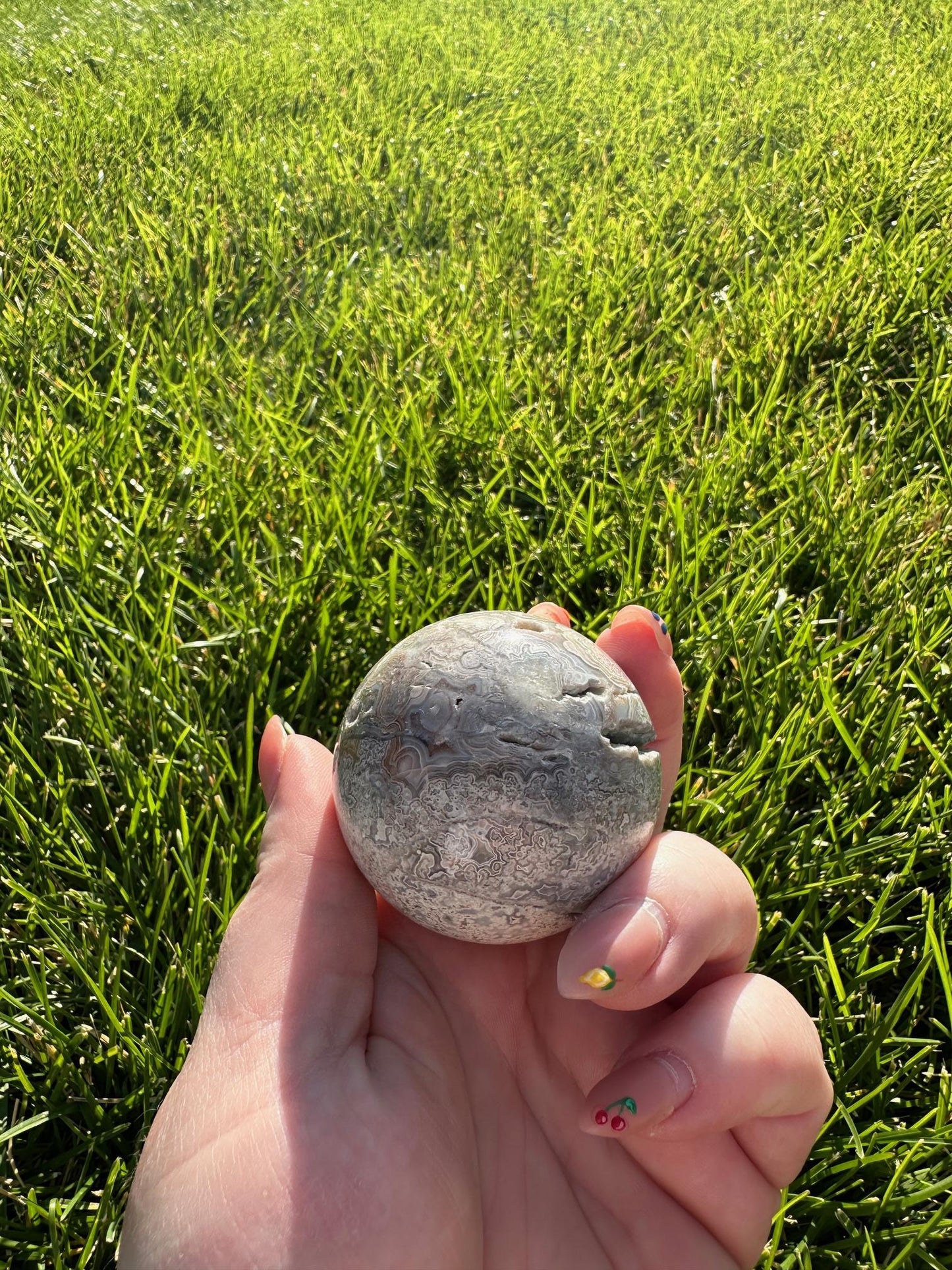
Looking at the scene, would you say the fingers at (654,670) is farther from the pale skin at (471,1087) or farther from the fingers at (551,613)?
the pale skin at (471,1087)

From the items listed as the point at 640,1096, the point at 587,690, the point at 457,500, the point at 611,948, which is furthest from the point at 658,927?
the point at 457,500

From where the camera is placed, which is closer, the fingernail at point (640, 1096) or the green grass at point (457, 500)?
the fingernail at point (640, 1096)

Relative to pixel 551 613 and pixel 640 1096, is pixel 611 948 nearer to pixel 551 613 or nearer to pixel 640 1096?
pixel 640 1096

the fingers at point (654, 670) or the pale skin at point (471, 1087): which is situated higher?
the fingers at point (654, 670)

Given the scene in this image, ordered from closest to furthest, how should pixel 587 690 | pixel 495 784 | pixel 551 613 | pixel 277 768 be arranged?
pixel 495 784, pixel 587 690, pixel 277 768, pixel 551 613

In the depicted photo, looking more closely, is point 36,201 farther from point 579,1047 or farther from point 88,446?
point 579,1047

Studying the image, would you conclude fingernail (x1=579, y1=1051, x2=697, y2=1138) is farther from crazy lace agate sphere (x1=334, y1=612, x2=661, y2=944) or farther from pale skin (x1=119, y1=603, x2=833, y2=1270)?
crazy lace agate sphere (x1=334, y1=612, x2=661, y2=944)

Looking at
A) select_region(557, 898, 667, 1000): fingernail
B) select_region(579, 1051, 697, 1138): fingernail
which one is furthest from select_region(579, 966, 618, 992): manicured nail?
select_region(579, 1051, 697, 1138): fingernail

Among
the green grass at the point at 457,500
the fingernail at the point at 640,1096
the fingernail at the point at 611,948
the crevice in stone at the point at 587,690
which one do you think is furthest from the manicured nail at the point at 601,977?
the green grass at the point at 457,500
